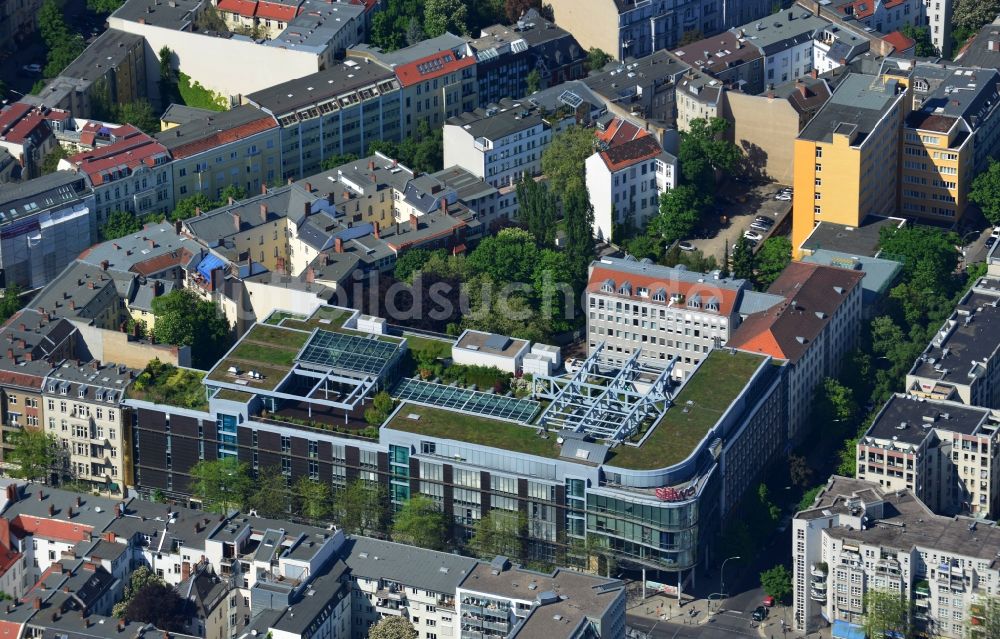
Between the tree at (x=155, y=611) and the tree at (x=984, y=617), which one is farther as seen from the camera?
the tree at (x=155, y=611)

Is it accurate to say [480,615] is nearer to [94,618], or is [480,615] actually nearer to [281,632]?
[281,632]

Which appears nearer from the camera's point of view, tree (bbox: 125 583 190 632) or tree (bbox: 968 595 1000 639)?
tree (bbox: 968 595 1000 639)

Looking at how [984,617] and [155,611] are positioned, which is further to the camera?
[155,611]

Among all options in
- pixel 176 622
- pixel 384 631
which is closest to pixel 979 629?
pixel 384 631

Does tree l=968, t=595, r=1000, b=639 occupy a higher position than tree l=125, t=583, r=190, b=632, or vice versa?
tree l=125, t=583, r=190, b=632

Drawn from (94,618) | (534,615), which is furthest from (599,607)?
(94,618)

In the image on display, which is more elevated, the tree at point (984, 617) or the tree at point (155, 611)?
the tree at point (155, 611)

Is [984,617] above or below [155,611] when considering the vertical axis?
below
